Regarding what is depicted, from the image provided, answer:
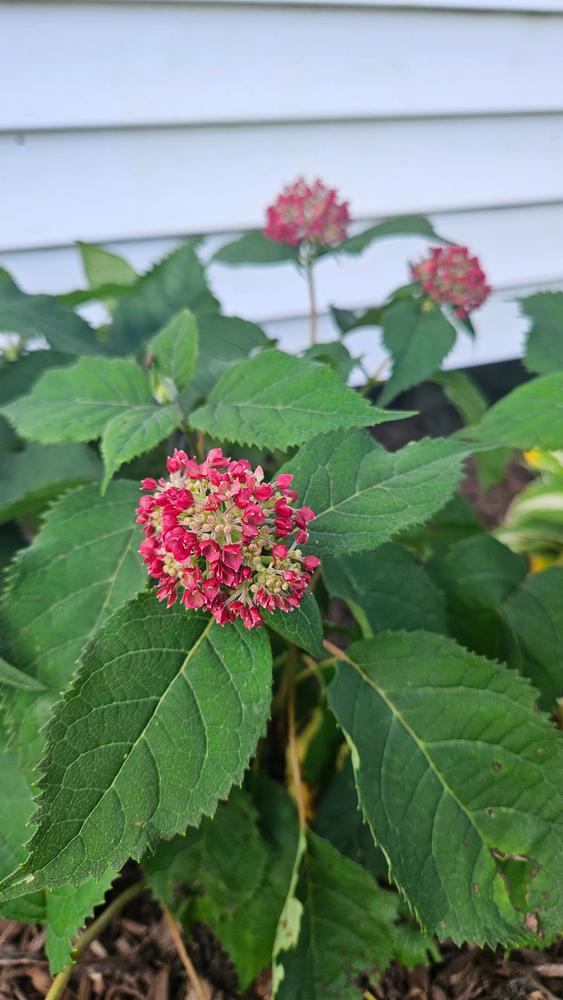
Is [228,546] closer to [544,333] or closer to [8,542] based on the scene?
[8,542]

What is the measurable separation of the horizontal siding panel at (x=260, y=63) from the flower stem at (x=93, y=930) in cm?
138

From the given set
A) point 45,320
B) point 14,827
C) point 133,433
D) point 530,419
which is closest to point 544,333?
point 530,419

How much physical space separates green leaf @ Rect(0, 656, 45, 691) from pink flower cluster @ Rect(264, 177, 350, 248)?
2.50 feet

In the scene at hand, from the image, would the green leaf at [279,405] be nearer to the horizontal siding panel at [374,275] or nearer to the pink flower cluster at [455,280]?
the pink flower cluster at [455,280]

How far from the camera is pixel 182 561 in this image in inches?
20.9

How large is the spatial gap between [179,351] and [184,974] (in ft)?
2.32

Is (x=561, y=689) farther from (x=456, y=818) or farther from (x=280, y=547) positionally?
(x=280, y=547)

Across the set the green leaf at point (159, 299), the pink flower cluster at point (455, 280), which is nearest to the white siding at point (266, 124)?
the green leaf at point (159, 299)

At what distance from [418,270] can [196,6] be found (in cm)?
85

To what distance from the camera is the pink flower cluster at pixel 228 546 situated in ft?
1.74

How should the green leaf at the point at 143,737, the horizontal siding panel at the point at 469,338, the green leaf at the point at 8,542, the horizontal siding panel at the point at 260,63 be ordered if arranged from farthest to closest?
the horizontal siding panel at the point at 469,338 < the horizontal siding panel at the point at 260,63 < the green leaf at the point at 8,542 < the green leaf at the point at 143,737

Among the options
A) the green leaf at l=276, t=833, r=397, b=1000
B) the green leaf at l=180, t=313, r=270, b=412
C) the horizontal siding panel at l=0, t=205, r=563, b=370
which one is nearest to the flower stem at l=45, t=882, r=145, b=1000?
the green leaf at l=276, t=833, r=397, b=1000

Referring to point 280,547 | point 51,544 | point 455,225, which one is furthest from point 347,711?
point 455,225

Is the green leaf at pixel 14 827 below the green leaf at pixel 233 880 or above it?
above
